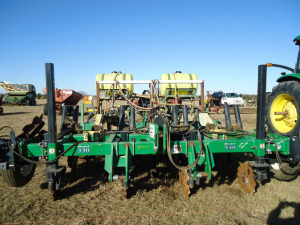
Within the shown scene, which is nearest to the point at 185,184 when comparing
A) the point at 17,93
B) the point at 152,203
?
the point at 152,203

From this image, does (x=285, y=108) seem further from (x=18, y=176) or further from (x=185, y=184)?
(x=18, y=176)

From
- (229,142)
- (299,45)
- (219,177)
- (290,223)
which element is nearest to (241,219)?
(290,223)

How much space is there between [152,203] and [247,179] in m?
1.50

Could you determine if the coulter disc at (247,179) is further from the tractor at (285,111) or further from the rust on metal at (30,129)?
the rust on metal at (30,129)

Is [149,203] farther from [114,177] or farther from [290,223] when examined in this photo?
[290,223]

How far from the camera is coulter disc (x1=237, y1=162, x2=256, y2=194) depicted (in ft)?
11.0

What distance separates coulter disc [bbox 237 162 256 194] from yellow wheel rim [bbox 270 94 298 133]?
1251 millimetres

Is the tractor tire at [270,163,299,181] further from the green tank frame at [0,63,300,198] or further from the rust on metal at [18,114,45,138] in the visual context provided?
the rust on metal at [18,114,45,138]

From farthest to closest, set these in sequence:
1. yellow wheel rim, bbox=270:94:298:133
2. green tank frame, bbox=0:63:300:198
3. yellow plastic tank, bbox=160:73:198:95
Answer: yellow plastic tank, bbox=160:73:198:95
yellow wheel rim, bbox=270:94:298:133
green tank frame, bbox=0:63:300:198

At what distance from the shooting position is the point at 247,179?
3.43 metres

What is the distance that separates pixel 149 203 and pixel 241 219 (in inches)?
47.6

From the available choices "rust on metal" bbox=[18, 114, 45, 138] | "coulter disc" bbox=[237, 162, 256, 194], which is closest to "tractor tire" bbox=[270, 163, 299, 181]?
"coulter disc" bbox=[237, 162, 256, 194]

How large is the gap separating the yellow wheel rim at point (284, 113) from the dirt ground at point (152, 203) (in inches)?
37.8

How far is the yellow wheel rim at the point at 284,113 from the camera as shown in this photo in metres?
3.94
